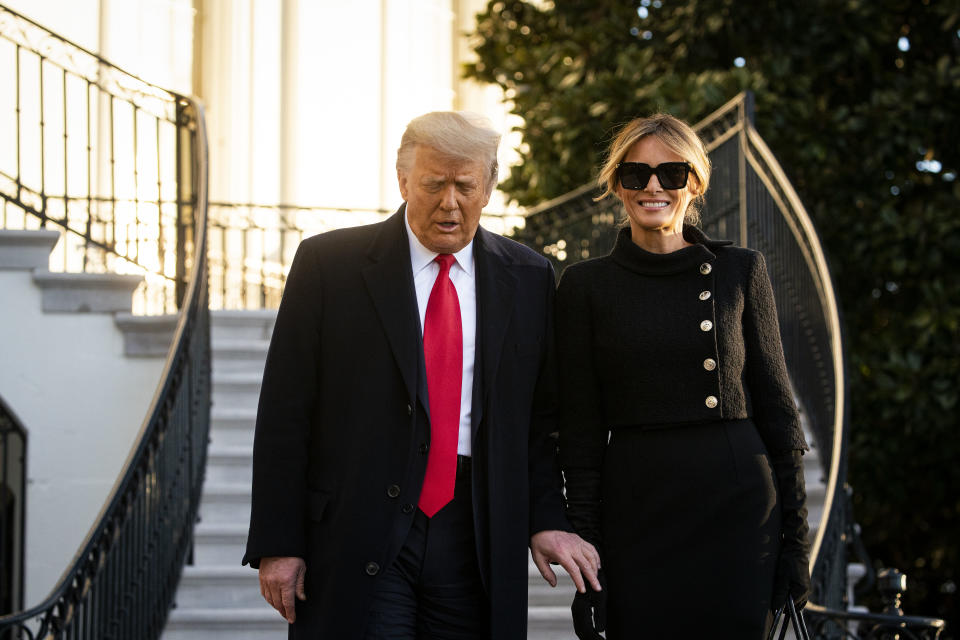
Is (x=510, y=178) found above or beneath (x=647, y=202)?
above

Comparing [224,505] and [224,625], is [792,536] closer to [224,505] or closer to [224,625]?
[224,625]

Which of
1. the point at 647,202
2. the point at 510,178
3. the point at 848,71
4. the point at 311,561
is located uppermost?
the point at 848,71

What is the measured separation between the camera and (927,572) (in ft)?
30.8

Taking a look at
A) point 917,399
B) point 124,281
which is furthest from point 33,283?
point 917,399

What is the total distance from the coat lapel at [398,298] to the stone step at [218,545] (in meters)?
3.06

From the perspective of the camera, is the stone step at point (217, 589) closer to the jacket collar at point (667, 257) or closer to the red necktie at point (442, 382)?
the red necktie at point (442, 382)

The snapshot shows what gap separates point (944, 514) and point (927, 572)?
717mm

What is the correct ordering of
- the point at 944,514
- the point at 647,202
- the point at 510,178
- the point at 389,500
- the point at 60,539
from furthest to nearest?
the point at 510,178 → the point at 944,514 → the point at 60,539 → the point at 647,202 → the point at 389,500

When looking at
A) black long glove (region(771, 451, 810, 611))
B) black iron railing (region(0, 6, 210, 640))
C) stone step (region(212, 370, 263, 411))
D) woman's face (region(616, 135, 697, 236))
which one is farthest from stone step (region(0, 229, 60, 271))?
black long glove (region(771, 451, 810, 611))

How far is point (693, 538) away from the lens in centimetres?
261

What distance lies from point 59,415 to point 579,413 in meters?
4.14

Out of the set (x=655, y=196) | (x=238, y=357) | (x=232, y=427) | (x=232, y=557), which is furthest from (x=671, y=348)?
(x=238, y=357)

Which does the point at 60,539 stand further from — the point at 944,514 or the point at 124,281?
the point at 944,514

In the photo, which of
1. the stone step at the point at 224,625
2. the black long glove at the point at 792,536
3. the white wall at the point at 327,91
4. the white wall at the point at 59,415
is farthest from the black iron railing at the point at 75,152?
the black long glove at the point at 792,536
